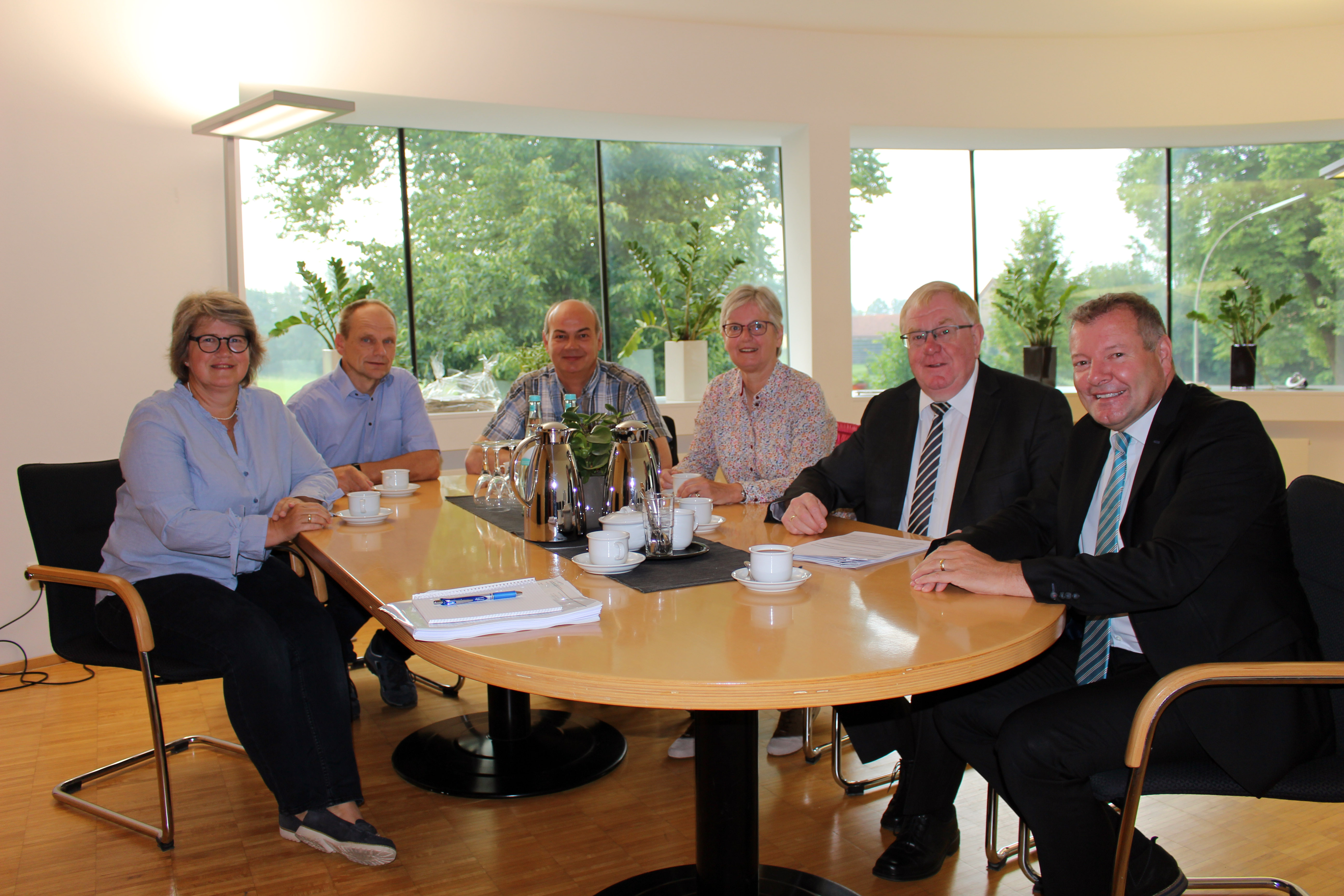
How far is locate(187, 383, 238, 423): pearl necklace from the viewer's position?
2.66 metres

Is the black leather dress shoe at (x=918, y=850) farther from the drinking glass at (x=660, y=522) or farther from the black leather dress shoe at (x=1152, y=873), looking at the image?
the drinking glass at (x=660, y=522)

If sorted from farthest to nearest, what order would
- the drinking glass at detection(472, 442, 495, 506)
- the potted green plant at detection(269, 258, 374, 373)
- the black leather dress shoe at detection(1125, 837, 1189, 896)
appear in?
the potted green plant at detection(269, 258, 374, 373)
the drinking glass at detection(472, 442, 495, 506)
the black leather dress shoe at detection(1125, 837, 1189, 896)

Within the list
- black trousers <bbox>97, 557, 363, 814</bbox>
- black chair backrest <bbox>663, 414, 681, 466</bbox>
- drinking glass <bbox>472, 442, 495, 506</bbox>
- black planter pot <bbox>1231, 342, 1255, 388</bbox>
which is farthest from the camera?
black planter pot <bbox>1231, 342, 1255, 388</bbox>

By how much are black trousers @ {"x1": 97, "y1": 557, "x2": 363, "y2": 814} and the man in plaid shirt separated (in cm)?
140

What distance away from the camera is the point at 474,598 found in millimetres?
1592

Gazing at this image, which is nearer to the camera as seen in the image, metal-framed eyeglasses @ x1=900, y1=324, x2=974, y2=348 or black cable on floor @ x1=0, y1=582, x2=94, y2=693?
metal-framed eyeglasses @ x1=900, y1=324, x2=974, y2=348

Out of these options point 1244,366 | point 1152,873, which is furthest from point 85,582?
point 1244,366

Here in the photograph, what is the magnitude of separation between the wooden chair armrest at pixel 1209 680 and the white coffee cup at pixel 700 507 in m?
1.03

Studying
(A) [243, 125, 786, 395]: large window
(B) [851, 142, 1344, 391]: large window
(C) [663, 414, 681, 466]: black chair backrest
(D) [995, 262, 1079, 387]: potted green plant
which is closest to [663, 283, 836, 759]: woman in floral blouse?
(C) [663, 414, 681, 466]: black chair backrest

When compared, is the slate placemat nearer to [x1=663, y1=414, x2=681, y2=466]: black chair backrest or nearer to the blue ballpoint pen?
the blue ballpoint pen

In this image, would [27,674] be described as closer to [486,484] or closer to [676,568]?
[486,484]

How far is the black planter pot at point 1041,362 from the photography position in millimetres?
6312

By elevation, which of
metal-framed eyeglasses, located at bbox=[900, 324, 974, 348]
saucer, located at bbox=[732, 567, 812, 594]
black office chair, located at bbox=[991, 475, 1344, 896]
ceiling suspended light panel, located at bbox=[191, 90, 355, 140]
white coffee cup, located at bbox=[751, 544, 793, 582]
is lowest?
black office chair, located at bbox=[991, 475, 1344, 896]

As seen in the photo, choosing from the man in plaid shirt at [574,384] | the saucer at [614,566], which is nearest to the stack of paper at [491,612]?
the saucer at [614,566]
